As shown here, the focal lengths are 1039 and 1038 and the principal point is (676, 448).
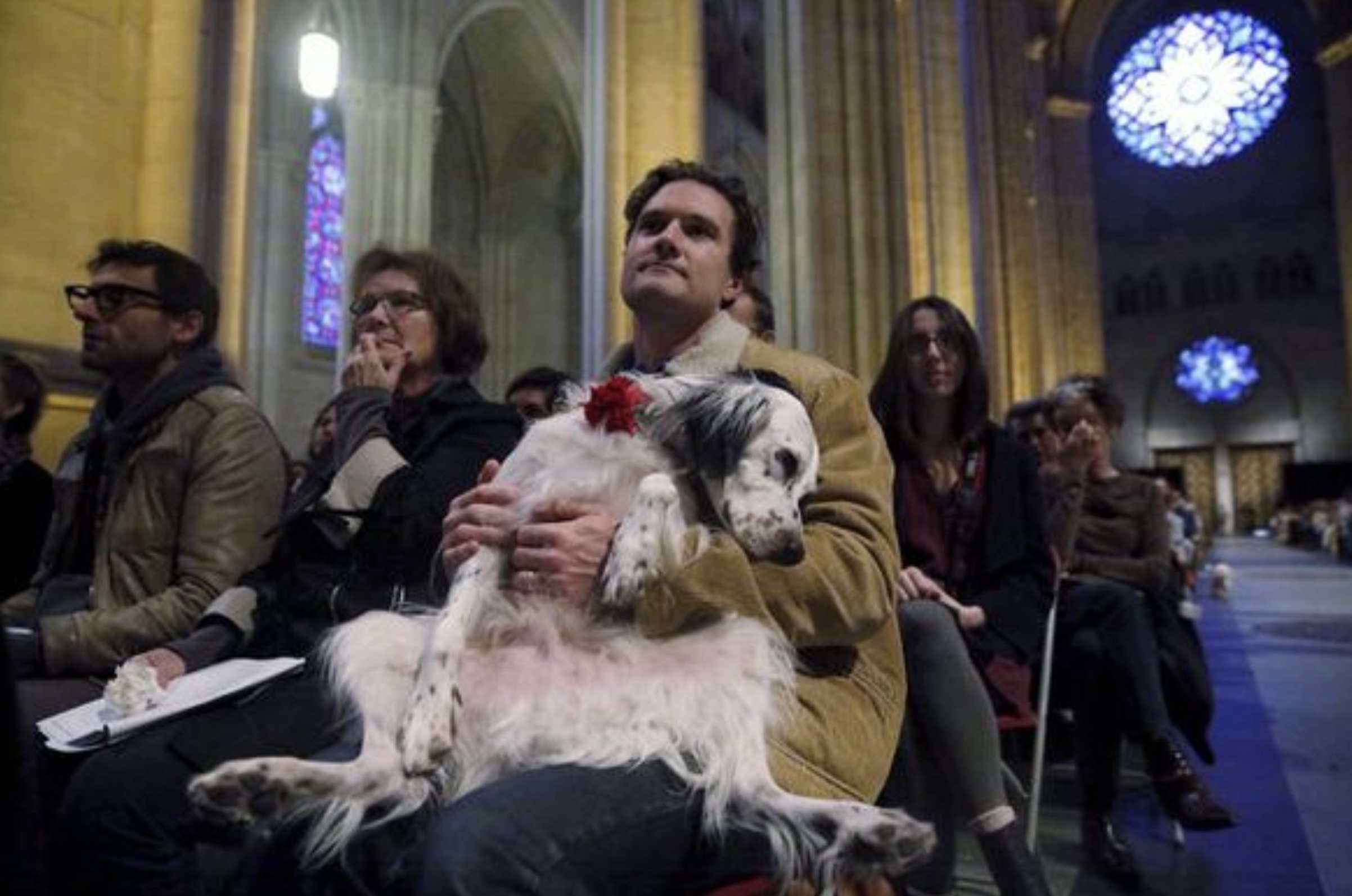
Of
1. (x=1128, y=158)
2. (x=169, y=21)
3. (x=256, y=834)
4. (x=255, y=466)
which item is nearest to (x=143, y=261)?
(x=255, y=466)

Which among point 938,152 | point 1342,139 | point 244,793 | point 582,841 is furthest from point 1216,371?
point 244,793

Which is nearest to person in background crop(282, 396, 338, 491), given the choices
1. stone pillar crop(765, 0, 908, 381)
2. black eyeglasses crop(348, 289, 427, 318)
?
black eyeglasses crop(348, 289, 427, 318)

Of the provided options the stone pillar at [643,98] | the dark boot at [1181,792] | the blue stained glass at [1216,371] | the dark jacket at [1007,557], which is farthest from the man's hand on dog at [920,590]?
the blue stained glass at [1216,371]

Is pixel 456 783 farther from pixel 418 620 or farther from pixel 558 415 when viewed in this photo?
pixel 558 415

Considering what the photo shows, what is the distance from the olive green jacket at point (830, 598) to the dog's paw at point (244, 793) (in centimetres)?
55

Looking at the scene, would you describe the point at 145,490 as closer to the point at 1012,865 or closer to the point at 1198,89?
the point at 1012,865

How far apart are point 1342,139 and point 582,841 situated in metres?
36.2

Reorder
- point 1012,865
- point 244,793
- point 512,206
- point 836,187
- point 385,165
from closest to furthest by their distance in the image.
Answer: point 244,793
point 1012,865
point 836,187
point 385,165
point 512,206

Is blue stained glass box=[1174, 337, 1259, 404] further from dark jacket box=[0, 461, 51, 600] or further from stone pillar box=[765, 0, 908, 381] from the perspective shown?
dark jacket box=[0, 461, 51, 600]

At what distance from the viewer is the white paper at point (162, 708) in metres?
1.96

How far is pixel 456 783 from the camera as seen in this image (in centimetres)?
151

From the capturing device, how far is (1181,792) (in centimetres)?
354

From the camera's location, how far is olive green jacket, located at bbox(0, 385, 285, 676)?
8.36 ft

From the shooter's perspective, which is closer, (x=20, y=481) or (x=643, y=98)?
(x=20, y=481)
